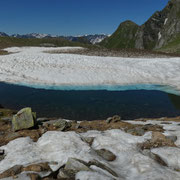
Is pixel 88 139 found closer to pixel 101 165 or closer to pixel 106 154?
pixel 106 154

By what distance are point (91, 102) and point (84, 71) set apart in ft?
39.6

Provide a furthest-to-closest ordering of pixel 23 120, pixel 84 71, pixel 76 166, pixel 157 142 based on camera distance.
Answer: pixel 84 71
pixel 23 120
pixel 157 142
pixel 76 166

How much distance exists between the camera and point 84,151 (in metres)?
8.07

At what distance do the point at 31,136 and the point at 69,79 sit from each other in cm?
1849

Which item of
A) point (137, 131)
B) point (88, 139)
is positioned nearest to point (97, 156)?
point (88, 139)

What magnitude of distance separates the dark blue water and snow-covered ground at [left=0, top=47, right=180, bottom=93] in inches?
136

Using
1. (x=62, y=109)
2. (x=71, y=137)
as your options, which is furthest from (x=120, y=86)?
(x=71, y=137)

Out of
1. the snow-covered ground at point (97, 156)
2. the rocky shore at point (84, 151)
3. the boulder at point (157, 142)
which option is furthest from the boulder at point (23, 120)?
the boulder at point (157, 142)

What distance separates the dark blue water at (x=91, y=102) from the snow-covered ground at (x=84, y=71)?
3452 mm

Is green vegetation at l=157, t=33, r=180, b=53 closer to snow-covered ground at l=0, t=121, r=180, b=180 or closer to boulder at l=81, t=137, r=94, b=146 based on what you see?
snow-covered ground at l=0, t=121, r=180, b=180

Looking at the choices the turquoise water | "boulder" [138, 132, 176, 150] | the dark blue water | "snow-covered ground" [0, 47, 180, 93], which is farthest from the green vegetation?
"boulder" [138, 132, 176, 150]

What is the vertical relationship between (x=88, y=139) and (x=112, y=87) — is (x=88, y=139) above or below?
above

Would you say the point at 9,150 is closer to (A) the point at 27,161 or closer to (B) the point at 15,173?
(A) the point at 27,161

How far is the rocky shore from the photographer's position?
6.40 meters
